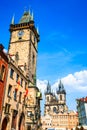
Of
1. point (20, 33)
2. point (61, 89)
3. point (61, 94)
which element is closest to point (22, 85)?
point (20, 33)

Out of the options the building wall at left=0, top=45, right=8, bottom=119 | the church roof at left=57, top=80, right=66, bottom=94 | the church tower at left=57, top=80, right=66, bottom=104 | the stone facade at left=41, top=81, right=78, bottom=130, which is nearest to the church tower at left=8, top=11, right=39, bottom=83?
the building wall at left=0, top=45, right=8, bottom=119

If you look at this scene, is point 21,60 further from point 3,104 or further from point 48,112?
point 48,112

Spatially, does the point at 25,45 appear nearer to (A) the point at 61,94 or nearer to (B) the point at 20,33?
(B) the point at 20,33

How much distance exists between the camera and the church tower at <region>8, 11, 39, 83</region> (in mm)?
45969

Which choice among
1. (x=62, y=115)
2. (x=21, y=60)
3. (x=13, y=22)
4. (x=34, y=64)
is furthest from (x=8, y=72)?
(x=62, y=115)

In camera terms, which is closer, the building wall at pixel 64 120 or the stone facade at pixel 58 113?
the stone facade at pixel 58 113

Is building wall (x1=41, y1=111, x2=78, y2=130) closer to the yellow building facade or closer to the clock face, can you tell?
the yellow building facade

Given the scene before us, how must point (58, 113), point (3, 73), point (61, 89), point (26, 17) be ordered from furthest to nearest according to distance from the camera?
point (61, 89) < point (58, 113) < point (26, 17) < point (3, 73)

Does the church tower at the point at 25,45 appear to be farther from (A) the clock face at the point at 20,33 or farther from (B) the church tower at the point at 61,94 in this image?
(B) the church tower at the point at 61,94

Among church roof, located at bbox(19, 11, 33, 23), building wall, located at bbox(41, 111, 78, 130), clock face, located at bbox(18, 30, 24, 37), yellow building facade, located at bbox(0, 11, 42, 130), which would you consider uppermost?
church roof, located at bbox(19, 11, 33, 23)

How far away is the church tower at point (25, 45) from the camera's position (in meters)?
46.0

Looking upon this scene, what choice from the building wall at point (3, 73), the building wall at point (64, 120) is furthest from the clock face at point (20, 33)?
the building wall at point (64, 120)

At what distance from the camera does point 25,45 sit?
48094 millimetres

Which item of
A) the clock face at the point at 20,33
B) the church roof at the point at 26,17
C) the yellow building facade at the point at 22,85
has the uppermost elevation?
the church roof at the point at 26,17
